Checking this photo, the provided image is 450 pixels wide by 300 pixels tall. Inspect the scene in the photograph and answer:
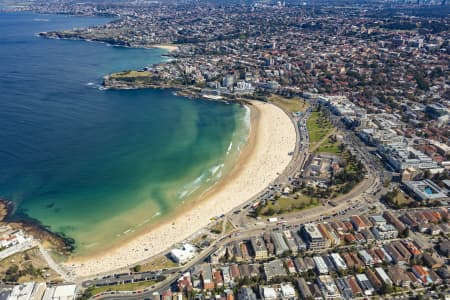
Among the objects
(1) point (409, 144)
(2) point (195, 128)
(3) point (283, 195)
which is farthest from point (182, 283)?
(1) point (409, 144)

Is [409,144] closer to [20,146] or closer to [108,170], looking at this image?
[108,170]

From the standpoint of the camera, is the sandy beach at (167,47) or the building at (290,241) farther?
the sandy beach at (167,47)

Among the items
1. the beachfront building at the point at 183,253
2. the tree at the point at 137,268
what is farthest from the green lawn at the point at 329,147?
the tree at the point at 137,268

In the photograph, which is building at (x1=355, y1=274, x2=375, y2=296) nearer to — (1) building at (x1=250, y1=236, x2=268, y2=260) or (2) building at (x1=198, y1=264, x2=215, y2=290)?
(1) building at (x1=250, y1=236, x2=268, y2=260)

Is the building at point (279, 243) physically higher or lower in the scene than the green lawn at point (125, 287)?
higher

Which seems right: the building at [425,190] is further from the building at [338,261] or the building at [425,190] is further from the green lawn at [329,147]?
the building at [338,261]

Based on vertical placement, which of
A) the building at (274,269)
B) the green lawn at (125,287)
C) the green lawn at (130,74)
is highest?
the green lawn at (130,74)

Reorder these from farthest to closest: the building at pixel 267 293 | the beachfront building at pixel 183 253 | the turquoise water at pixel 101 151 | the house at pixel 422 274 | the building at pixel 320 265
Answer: the turquoise water at pixel 101 151
the beachfront building at pixel 183 253
the building at pixel 320 265
the house at pixel 422 274
the building at pixel 267 293
